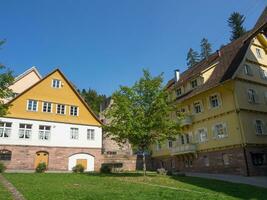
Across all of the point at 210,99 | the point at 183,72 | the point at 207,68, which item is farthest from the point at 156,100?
the point at 183,72

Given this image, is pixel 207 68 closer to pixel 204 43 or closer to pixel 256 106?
pixel 256 106

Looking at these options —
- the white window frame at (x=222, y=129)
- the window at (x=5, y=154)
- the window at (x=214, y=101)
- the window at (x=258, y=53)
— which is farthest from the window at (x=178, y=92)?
the window at (x=5, y=154)

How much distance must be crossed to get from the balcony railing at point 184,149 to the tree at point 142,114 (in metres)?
9.04

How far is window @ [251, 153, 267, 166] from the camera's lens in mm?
29188

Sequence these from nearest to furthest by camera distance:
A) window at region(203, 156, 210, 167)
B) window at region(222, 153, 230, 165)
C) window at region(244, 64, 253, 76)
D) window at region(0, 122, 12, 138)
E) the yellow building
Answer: the yellow building → window at region(222, 153, 230, 165) → window at region(244, 64, 253, 76) → window at region(0, 122, 12, 138) → window at region(203, 156, 210, 167)

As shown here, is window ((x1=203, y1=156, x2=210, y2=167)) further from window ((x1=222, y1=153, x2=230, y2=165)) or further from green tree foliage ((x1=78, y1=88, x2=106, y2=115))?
green tree foliage ((x1=78, y1=88, x2=106, y2=115))

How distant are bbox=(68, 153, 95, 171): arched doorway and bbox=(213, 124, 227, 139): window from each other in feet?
56.3

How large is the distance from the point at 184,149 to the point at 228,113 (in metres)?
8.31

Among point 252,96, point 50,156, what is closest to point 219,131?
point 252,96

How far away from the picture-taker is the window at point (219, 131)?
31625mm

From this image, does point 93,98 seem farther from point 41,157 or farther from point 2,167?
point 2,167

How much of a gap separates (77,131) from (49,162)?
561 cm

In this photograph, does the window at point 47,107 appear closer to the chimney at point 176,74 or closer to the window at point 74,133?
the window at point 74,133

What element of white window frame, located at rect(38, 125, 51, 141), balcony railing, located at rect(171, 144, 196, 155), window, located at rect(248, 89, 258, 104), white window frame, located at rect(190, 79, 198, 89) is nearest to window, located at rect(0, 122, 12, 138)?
white window frame, located at rect(38, 125, 51, 141)
